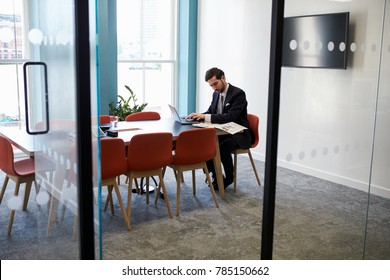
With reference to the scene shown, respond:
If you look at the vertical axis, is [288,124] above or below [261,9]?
below

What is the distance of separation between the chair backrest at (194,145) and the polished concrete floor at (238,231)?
49cm

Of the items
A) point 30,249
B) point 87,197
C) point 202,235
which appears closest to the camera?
point 87,197

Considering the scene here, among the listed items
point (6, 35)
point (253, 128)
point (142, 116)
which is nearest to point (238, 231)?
point (253, 128)

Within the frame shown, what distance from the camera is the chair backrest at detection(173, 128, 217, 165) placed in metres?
4.22

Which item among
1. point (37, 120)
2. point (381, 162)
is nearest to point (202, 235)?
point (381, 162)

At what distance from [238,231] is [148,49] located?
4.23 metres

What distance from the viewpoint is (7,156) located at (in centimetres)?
328

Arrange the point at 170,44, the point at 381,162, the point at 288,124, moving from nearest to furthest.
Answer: the point at 288,124 → the point at 381,162 → the point at 170,44

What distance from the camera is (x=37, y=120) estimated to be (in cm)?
256

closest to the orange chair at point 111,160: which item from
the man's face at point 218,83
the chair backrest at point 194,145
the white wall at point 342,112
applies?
the chair backrest at point 194,145

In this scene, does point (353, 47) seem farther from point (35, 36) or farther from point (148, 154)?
point (35, 36)
